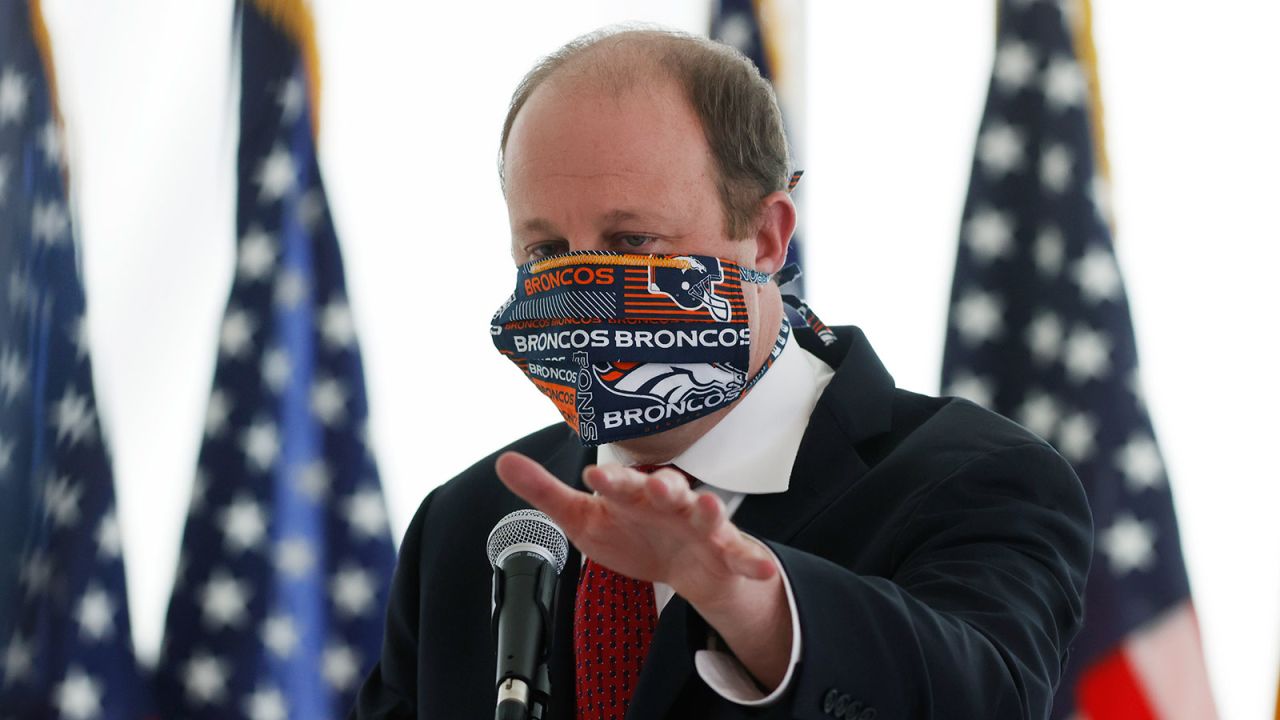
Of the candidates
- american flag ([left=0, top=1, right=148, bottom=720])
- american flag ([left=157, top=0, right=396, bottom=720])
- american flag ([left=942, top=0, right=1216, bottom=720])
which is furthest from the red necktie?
american flag ([left=0, top=1, right=148, bottom=720])

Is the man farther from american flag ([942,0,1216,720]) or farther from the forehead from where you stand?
american flag ([942,0,1216,720])

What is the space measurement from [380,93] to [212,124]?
0.53m

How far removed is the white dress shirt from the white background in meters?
1.31

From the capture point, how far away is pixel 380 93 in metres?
3.81

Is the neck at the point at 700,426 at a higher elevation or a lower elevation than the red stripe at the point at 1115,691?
higher

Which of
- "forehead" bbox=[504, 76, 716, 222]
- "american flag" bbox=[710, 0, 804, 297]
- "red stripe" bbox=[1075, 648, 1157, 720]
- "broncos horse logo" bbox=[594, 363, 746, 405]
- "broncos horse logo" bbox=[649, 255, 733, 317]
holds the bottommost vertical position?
"red stripe" bbox=[1075, 648, 1157, 720]

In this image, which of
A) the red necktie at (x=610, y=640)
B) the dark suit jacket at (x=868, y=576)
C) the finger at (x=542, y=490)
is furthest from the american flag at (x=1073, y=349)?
the finger at (x=542, y=490)

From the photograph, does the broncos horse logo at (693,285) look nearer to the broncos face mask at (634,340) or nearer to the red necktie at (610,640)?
the broncos face mask at (634,340)

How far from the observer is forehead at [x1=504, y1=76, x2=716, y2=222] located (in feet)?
6.15

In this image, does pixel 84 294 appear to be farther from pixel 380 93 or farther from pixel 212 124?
pixel 380 93

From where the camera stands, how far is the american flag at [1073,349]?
3.00 meters

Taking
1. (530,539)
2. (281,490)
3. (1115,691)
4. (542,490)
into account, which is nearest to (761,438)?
(530,539)

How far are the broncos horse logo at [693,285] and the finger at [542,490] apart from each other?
684 millimetres

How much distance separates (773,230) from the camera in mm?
2062
